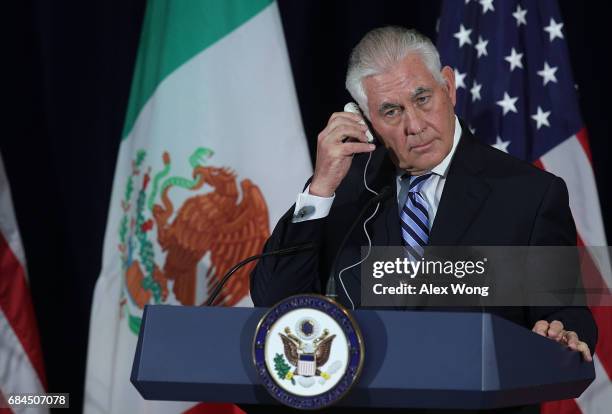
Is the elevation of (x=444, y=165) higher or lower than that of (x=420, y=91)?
lower

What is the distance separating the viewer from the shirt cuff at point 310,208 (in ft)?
4.69

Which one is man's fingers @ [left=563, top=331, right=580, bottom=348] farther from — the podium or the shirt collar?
the shirt collar

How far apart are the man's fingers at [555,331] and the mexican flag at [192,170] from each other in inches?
55.3

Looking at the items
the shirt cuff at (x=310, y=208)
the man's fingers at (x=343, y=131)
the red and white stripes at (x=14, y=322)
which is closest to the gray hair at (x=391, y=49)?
the man's fingers at (x=343, y=131)

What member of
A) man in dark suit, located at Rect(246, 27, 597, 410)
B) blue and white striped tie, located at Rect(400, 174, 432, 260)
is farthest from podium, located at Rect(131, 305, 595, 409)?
blue and white striped tie, located at Rect(400, 174, 432, 260)

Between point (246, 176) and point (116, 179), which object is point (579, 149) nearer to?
point (246, 176)

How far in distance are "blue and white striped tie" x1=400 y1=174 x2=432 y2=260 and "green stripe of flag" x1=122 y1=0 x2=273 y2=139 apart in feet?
4.17

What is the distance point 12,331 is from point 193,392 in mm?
1786

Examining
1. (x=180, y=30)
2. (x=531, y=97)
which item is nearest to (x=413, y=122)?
(x=531, y=97)

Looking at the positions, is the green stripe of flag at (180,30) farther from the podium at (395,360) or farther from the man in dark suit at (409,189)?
the podium at (395,360)

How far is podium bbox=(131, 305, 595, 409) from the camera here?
1015mm

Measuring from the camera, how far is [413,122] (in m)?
1.61

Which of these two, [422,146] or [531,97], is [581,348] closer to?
[422,146]

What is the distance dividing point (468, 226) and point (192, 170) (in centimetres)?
128
